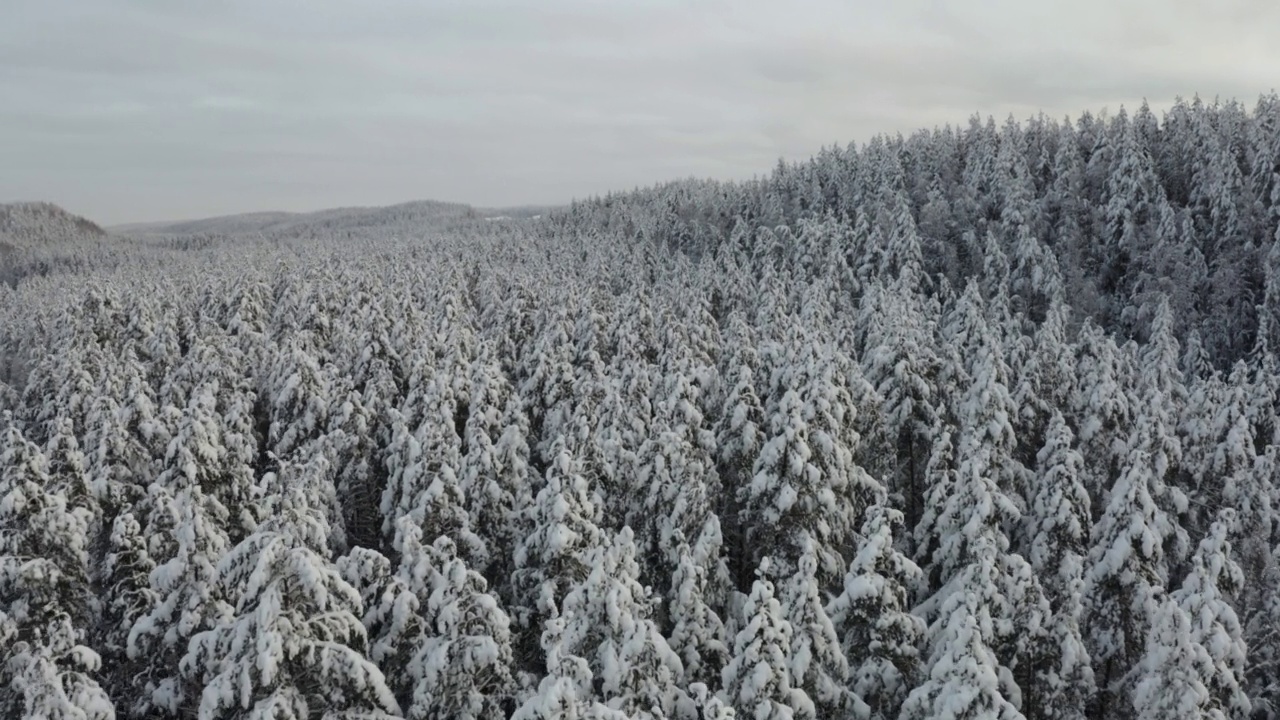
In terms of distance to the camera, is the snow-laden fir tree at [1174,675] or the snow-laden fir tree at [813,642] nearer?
the snow-laden fir tree at [1174,675]

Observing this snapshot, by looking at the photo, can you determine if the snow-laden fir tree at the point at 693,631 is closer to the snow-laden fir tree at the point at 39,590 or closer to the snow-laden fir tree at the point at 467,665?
the snow-laden fir tree at the point at 467,665

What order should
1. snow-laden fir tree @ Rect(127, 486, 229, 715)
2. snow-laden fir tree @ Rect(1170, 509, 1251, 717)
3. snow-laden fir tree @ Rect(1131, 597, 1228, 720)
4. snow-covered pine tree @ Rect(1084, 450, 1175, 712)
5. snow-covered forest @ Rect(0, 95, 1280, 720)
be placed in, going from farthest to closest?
snow-covered pine tree @ Rect(1084, 450, 1175, 712) → snow-laden fir tree @ Rect(1170, 509, 1251, 717) → snow-laden fir tree @ Rect(127, 486, 229, 715) → snow-laden fir tree @ Rect(1131, 597, 1228, 720) → snow-covered forest @ Rect(0, 95, 1280, 720)

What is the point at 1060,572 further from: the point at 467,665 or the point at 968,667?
the point at 467,665

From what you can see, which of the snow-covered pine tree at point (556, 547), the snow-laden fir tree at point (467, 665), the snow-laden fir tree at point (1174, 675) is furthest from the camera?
the snow-covered pine tree at point (556, 547)

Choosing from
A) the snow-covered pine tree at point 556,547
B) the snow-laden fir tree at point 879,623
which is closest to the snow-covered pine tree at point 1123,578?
the snow-laden fir tree at point 879,623

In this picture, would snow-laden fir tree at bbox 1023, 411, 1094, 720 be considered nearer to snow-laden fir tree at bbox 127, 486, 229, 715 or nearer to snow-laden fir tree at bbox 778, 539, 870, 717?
snow-laden fir tree at bbox 778, 539, 870, 717

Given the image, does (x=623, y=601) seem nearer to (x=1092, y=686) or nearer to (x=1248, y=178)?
(x=1092, y=686)

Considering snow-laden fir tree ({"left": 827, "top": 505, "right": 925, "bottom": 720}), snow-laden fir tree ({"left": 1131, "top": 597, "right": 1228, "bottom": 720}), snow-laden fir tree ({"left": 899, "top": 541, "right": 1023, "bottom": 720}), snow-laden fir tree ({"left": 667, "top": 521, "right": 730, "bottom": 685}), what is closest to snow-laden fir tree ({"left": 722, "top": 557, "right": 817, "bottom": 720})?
snow-laden fir tree ({"left": 899, "top": 541, "right": 1023, "bottom": 720})

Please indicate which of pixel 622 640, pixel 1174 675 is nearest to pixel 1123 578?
pixel 1174 675

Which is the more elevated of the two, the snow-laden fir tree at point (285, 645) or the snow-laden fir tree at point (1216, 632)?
the snow-laden fir tree at point (285, 645)
